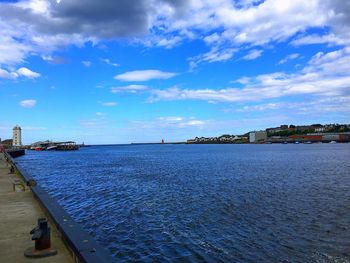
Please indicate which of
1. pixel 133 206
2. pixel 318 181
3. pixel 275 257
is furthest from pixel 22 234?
pixel 318 181

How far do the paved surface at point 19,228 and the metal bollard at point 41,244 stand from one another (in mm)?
142

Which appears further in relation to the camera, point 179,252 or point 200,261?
point 179,252

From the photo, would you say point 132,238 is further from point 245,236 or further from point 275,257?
point 275,257

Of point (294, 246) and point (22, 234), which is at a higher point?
point (22, 234)

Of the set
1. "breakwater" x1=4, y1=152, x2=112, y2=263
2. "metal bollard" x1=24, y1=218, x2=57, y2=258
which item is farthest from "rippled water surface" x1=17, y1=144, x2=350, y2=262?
"metal bollard" x1=24, y1=218, x2=57, y2=258

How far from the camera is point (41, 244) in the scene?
8.57 meters

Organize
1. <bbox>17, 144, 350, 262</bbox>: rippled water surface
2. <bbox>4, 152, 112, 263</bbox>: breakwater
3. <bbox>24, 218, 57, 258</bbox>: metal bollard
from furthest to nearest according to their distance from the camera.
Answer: <bbox>17, 144, 350, 262</bbox>: rippled water surface
<bbox>24, 218, 57, 258</bbox>: metal bollard
<bbox>4, 152, 112, 263</bbox>: breakwater

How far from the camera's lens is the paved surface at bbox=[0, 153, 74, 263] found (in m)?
8.33

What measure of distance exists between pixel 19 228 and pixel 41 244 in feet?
10.2

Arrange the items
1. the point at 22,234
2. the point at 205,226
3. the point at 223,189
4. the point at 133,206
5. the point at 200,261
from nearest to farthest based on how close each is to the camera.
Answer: the point at 22,234
the point at 200,261
the point at 205,226
the point at 133,206
the point at 223,189

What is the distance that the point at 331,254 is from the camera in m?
13.3

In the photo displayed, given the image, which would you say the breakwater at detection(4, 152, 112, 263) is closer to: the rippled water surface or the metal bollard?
the metal bollard

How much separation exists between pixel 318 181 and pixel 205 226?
22.3 m

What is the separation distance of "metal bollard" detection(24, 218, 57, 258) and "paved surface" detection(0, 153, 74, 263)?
0.47ft
